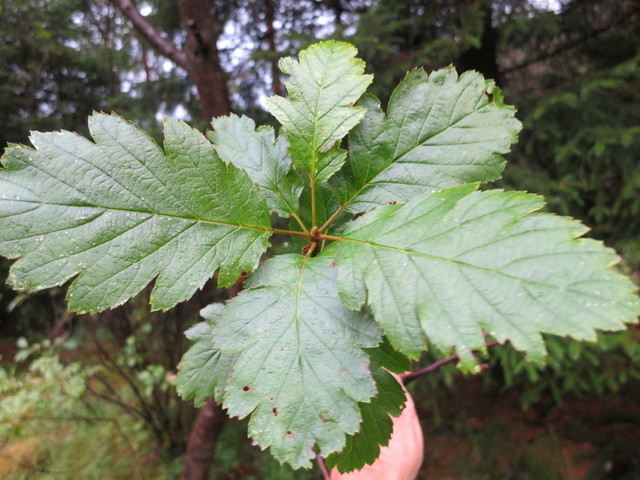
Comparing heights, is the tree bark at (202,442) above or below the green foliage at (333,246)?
below

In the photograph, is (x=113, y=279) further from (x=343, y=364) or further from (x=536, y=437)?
(x=536, y=437)

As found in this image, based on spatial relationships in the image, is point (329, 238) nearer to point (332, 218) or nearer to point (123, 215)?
point (332, 218)

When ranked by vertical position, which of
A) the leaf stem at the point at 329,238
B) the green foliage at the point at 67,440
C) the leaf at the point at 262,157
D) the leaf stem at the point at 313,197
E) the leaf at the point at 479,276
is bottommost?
the green foliage at the point at 67,440

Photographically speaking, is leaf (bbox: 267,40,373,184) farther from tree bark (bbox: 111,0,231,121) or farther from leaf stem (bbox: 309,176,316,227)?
tree bark (bbox: 111,0,231,121)

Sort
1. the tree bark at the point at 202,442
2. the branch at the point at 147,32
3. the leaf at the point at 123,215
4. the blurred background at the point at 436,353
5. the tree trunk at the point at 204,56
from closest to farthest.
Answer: the leaf at the point at 123,215, the tree trunk at the point at 204,56, the branch at the point at 147,32, the tree bark at the point at 202,442, the blurred background at the point at 436,353

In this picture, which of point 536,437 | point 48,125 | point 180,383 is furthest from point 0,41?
point 536,437

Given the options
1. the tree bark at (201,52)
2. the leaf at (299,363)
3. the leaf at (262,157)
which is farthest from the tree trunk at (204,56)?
the leaf at (299,363)

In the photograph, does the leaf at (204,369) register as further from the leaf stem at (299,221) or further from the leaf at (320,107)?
the leaf at (320,107)
